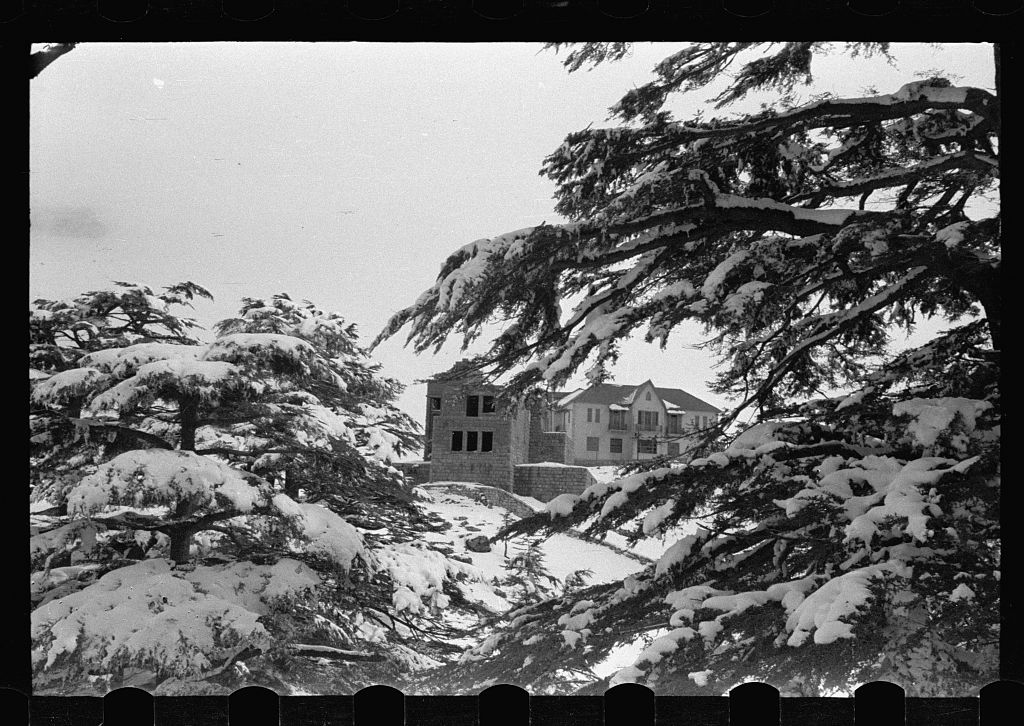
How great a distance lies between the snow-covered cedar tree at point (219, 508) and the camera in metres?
2.22

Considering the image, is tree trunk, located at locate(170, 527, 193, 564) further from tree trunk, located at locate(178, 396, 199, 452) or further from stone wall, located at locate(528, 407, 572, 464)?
stone wall, located at locate(528, 407, 572, 464)

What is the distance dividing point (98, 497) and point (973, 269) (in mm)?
2813

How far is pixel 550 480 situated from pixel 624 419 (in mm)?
308

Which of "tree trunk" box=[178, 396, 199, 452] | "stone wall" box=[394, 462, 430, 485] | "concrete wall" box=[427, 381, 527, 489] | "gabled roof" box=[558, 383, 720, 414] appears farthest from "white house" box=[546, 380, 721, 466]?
"tree trunk" box=[178, 396, 199, 452]

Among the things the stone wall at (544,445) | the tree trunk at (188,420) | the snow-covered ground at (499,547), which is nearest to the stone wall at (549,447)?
the stone wall at (544,445)

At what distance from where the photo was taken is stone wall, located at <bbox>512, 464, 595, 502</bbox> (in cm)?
228

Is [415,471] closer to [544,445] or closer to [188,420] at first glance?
[544,445]

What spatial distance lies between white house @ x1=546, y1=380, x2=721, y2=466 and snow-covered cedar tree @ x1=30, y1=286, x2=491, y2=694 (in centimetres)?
54

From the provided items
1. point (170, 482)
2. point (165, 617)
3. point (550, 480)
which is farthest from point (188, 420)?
point (550, 480)

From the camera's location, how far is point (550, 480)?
2.29 m

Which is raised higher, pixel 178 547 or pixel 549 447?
pixel 549 447

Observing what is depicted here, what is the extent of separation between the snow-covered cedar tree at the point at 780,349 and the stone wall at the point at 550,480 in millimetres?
53

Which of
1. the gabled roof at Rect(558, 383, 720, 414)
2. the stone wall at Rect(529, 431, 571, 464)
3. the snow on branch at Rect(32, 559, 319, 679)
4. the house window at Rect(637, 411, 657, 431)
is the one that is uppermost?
the gabled roof at Rect(558, 383, 720, 414)
